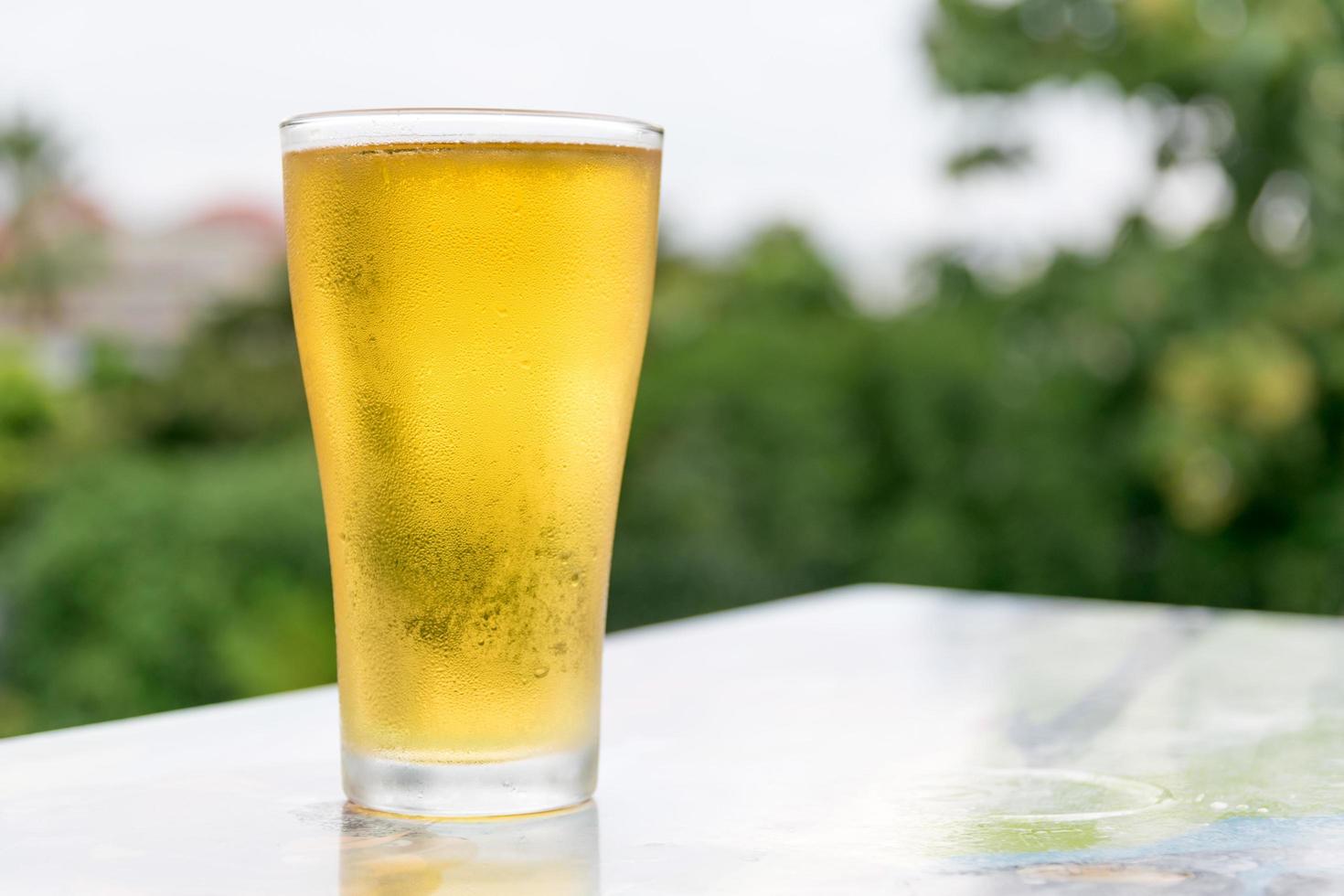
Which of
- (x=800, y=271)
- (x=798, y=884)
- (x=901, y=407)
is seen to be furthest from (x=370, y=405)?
(x=800, y=271)

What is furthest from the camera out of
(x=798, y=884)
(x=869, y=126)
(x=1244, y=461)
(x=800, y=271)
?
(x=869, y=126)

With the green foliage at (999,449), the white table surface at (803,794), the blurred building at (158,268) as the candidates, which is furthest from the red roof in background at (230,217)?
the white table surface at (803,794)

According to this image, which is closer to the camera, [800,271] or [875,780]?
[875,780]

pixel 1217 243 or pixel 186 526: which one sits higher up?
pixel 1217 243

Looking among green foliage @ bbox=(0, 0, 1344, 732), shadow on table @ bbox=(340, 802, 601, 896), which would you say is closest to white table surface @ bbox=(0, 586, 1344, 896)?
shadow on table @ bbox=(340, 802, 601, 896)

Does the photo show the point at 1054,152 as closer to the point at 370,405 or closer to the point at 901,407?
the point at 901,407

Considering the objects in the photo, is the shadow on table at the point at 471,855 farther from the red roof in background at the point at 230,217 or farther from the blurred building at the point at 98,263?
the red roof in background at the point at 230,217

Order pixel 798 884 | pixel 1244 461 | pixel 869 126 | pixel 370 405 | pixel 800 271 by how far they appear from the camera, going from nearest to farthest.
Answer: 1. pixel 798 884
2. pixel 370 405
3. pixel 1244 461
4. pixel 800 271
5. pixel 869 126
